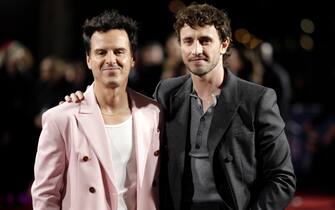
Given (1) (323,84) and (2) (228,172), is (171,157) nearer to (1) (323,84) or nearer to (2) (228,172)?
(2) (228,172)

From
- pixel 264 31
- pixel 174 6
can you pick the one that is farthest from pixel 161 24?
pixel 264 31

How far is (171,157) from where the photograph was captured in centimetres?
358

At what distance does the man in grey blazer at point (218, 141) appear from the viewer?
11.4ft

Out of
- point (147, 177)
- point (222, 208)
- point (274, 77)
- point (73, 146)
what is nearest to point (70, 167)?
point (73, 146)

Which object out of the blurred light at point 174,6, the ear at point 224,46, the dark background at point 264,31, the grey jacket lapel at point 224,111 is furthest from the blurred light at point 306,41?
the grey jacket lapel at point 224,111

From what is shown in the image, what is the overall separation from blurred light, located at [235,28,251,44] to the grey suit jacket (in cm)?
1526

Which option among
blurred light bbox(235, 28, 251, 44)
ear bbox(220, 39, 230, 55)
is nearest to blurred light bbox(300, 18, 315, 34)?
blurred light bbox(235, 28, 251, 44)

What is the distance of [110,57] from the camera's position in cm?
350

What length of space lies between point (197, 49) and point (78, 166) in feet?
2.81

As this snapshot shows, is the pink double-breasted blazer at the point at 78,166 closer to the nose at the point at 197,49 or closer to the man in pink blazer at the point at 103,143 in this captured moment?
the man in pink blazer at the point at 103,143

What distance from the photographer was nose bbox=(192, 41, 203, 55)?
3527 mm

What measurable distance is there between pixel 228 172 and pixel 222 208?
0.19 m

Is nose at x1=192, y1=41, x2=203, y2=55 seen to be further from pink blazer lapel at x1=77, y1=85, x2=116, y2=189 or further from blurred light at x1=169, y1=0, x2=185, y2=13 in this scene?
blurred light at x1=169, y1=0, x2=185, y2=13

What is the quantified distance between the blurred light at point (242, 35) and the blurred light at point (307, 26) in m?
1.66
